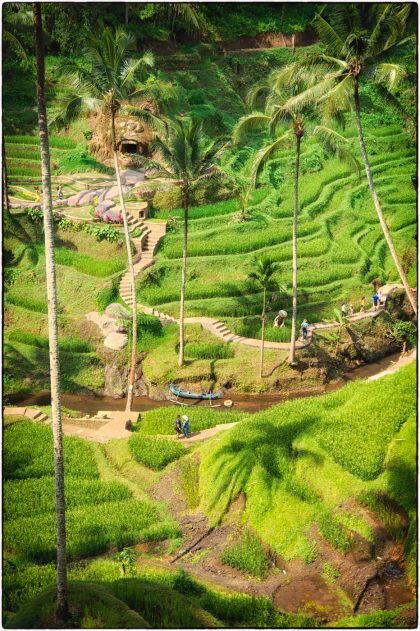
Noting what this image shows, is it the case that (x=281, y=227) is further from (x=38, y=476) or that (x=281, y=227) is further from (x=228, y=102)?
(x=38, y=476)

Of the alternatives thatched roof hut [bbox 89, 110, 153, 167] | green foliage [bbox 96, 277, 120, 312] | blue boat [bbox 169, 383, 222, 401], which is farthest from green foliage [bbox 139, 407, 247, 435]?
thatched roof hut [bbox 89, 110, 153, 167]

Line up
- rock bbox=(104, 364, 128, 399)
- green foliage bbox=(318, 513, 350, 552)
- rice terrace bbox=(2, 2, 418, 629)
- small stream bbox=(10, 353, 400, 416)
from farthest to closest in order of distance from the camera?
rock bbox=(104, 364, 128, 399)
small stream bbox=(10, 353, 400, 416)
green foliage bbox=(318, 513, 350, 552)
rice terrace bbox=(2, 2, 418, 629)

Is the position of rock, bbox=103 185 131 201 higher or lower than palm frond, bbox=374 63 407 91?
lower

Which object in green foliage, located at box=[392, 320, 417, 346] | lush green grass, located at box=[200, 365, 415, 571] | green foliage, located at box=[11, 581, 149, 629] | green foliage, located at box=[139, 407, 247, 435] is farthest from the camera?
green foliage, located at box=[392, 320, 417, 346]

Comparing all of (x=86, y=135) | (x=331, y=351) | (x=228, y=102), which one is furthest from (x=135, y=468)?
(x=228, y=102)

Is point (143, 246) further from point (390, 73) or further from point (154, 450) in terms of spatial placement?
point (390, 73)

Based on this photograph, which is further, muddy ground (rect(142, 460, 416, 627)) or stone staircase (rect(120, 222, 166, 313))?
stone staircase (rect(120, 222, 166, 313))

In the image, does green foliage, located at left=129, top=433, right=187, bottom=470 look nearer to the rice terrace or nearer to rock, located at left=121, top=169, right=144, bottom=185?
the rice terrace
